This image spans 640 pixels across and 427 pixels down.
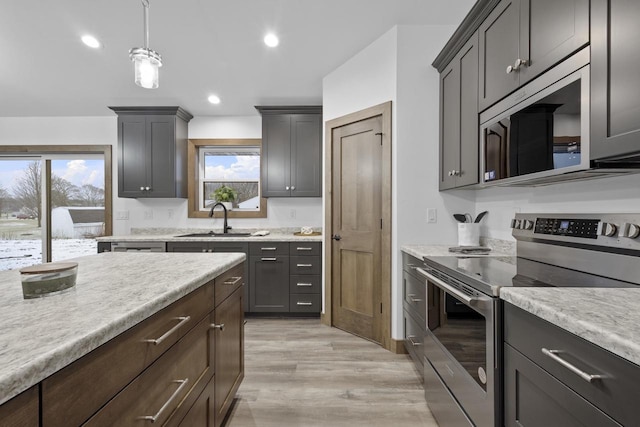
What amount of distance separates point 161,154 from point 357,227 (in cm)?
269

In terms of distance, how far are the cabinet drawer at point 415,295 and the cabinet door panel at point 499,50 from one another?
1.20 m

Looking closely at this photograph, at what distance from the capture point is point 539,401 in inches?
35.3

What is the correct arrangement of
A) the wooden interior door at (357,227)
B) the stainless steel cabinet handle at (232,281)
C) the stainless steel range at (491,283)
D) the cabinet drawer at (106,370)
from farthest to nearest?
the wooden interior door at (357,227), the stainless steel cabinet handle at (232,281), the stainless steel range at (491,283), the cabinet drawer at (106,370)

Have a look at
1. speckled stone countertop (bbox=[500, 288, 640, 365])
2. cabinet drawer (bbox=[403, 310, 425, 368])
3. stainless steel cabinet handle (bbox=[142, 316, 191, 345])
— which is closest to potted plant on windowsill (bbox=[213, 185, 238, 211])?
cabinet drawer (bbox=[403, 310, 425, 368])

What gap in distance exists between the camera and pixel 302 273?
3.47 metres

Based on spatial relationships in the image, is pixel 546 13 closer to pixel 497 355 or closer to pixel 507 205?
pixel 507 205

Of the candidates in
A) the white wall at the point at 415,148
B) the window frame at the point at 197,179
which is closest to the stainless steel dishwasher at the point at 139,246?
the window frame at the point at 197,179

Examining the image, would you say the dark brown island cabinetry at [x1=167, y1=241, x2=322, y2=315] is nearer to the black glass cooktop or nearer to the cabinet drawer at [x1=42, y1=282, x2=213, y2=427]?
the black glass cooktop

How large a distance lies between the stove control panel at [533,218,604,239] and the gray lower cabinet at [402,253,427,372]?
27.9 inches

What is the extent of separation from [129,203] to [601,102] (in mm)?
4805

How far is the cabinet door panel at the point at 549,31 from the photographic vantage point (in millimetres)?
1178

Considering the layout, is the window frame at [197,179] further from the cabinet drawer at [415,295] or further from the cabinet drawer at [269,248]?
the cabinet drawer at [415,295]

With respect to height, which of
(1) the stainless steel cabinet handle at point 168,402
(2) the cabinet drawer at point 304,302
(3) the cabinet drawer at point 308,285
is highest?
(1) the stainless steel cabinet handle at point 168,402

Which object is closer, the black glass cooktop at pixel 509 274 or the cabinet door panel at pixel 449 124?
the black glass cooktop at pixel 509 274
